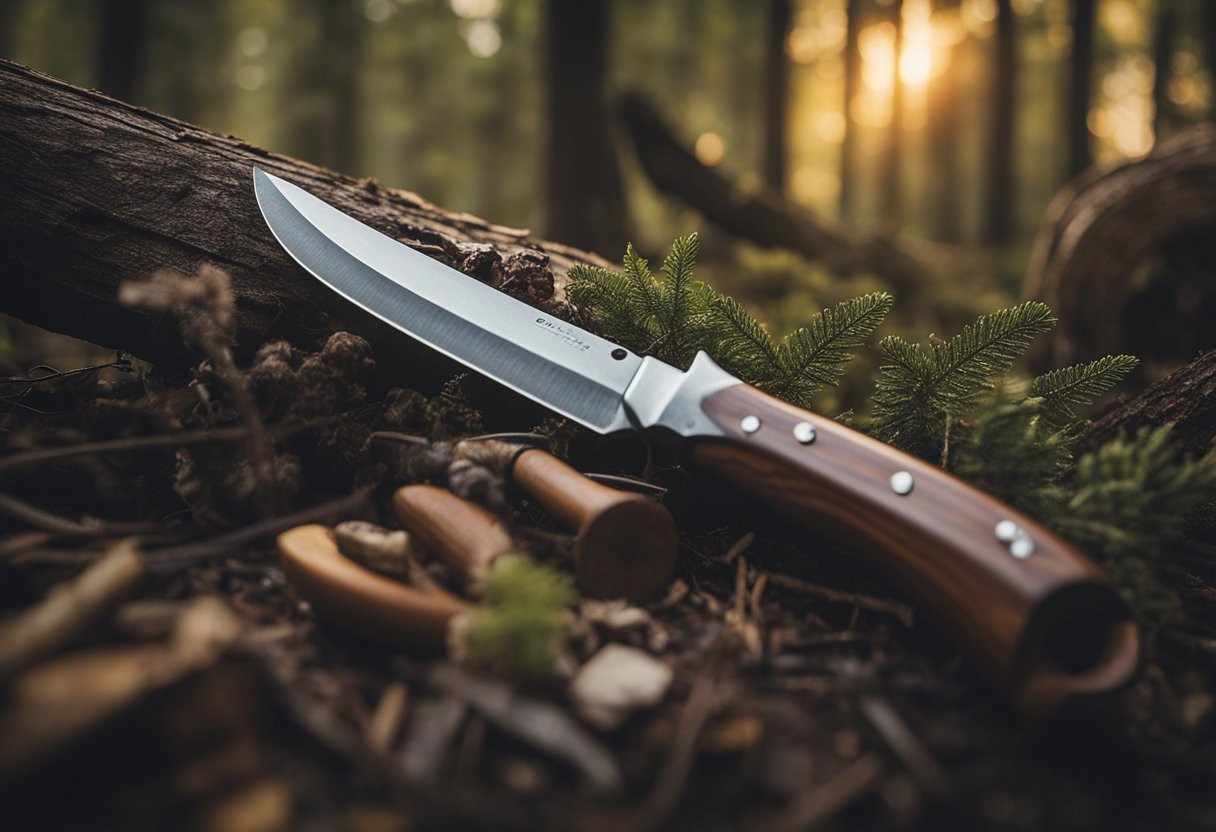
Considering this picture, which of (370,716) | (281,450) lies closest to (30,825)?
(370,716)

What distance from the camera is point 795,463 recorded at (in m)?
1.86

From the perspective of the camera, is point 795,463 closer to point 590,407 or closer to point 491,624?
point 590,407

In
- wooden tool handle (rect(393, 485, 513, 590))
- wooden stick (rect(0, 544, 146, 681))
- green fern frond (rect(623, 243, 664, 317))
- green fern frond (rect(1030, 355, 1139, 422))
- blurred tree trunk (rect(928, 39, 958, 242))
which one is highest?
blurred tree trunk (rect(928, 39, 958, 242))

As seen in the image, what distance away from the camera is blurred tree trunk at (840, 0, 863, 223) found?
19062 mm

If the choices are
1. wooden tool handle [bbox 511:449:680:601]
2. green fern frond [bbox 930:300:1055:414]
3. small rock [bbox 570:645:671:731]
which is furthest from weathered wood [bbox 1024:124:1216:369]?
small rock [bbox 570:645:671:731]

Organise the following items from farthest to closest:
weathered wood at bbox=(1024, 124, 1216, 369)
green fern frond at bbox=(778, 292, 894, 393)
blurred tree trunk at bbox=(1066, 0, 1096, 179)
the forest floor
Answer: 1. blurred tree trunk at bbox=(1066, 0, 1096, 179)
2. weathered wood at bbox=(1024, 124, 1216, 369)
3. green fern frond at bbox=(778, 292, 894, 393)
4. the forest floor

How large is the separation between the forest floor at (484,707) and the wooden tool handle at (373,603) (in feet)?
0.21

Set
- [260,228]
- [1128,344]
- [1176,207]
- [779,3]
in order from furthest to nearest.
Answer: [779,3] → [1128,344] → [1176,207] → [260,228]

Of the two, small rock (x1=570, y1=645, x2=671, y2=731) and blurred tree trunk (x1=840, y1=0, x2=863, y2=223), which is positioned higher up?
blurred tree trunk (x1=840, y1=0, x2=863, y2=223)

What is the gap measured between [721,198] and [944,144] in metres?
21.7

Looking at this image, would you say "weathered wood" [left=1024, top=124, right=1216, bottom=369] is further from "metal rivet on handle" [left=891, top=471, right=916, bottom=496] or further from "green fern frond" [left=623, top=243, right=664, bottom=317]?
"metal rivet on handle" [left=891, top=471, right=916, bottom=496]

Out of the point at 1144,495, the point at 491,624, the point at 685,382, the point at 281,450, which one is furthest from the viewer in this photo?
the point at 281,450

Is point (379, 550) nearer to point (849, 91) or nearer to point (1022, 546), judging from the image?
point (1022, 546)

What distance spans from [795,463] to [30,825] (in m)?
1.69
